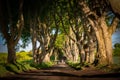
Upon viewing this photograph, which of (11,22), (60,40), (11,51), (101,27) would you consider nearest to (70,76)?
(101,27)

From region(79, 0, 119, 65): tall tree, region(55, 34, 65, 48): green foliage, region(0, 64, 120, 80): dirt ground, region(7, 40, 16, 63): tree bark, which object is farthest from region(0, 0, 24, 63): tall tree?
region(55, 34, 65, 48): green foliage

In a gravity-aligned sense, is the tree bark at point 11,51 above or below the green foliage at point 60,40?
below

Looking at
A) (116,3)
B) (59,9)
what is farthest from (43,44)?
(116,3)

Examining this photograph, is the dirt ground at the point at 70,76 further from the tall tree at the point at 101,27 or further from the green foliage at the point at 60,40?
the green foliage at the point at 60,40

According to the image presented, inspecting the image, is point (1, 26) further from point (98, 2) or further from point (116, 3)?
point (116, 3)

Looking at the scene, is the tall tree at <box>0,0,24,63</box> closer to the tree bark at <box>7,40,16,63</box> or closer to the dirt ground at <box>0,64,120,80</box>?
the tree bark at <box>7,40,16,63</box>

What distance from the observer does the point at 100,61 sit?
29.3m

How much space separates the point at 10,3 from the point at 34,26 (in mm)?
8532

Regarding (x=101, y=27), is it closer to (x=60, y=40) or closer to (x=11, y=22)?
(x=11, y=22)

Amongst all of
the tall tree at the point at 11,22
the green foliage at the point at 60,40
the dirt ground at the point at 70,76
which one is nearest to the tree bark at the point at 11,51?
the tall tree at the point at 11,22

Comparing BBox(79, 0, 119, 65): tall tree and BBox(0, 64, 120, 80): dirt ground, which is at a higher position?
BBox(79, 0, 119, 65): tall tree

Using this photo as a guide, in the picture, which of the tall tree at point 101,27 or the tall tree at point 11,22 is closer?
the tall tree at point 101,27

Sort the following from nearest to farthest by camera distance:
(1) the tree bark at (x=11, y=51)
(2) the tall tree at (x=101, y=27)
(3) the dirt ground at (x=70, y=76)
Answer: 1. (3) the dirt ground at (x=70, y=76)
2. (2) the tall tree at (x=101, y=27)
3. (1) the tree bark at (x=11, y=51)

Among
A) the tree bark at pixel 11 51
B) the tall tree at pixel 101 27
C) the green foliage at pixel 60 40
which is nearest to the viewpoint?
the tall tree at pixel 101 27
